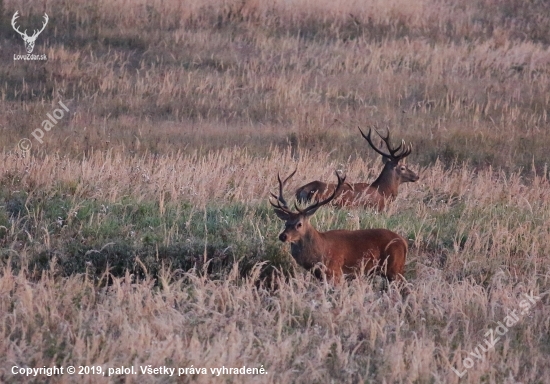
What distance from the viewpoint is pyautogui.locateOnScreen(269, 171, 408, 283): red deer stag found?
9734 mm

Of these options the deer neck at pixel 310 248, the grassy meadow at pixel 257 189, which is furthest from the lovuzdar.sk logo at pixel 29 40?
the deer neck at pixel 310 248

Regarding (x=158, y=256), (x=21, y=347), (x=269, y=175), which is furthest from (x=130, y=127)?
(x=21, y=347)

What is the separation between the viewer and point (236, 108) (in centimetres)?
1981

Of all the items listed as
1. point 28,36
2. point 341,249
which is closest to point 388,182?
point 341,249

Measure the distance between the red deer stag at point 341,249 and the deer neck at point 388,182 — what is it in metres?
3.38

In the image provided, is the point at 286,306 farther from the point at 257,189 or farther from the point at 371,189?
the point at 371,189

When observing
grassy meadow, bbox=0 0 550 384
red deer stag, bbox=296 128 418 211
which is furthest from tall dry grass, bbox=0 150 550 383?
red deer stag, bbox=296 128 418 211

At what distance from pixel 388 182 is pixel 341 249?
383cm

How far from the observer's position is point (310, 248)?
9766 millimetres

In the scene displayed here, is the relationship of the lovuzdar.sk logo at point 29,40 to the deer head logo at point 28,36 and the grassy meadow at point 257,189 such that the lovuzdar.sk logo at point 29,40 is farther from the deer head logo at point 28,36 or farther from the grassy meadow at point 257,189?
the grassy meadow at point 257,189

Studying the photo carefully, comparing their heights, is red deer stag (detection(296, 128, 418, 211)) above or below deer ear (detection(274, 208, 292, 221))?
below

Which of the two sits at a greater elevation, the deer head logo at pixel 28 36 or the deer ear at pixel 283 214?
the deer ear at pixel 283 214

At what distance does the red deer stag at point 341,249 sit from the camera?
9734 millimetres

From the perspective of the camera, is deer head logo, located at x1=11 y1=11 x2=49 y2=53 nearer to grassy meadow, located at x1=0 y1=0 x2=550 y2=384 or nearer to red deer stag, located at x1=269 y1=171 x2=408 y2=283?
grassy meadow, located at x1=0 y1=0 x2=550 y2=384
